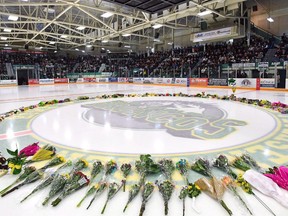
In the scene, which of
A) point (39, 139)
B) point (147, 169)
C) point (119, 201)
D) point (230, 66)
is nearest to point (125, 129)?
point (39, 139)

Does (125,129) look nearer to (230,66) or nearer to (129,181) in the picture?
(129,181)

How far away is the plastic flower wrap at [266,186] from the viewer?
277 centimetres

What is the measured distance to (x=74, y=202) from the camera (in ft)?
9.34

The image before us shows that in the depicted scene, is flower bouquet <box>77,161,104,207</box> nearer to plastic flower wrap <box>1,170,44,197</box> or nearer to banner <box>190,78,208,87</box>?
plastic flower wrap <box>1,170,44,197</box>

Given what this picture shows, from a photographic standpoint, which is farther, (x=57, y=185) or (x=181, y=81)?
(x=181, y=81)

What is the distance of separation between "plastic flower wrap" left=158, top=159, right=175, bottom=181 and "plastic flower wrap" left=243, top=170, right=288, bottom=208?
106 cm

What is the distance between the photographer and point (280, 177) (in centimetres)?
308

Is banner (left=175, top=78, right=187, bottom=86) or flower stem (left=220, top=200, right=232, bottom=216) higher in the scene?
banner (left=175, top=78, right=187, bottom=86)

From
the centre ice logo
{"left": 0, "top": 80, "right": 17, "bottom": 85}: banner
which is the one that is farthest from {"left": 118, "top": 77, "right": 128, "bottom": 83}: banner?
the centre ice logo

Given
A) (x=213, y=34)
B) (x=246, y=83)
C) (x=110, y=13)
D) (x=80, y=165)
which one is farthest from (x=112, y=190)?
(x=213, y=34)

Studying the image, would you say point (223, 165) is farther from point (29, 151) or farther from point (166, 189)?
point (29, 151)

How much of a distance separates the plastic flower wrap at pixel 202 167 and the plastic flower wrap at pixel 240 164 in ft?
1.49

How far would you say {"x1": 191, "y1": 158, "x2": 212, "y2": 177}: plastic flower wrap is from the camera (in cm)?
350

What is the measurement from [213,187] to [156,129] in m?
3.19
